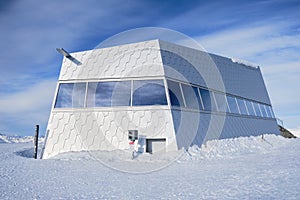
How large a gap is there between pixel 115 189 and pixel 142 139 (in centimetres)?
746

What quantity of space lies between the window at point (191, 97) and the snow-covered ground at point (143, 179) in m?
3.43

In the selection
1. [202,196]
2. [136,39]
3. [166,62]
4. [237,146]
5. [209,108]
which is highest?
[136,39]

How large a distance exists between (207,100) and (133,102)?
5119 millimetres

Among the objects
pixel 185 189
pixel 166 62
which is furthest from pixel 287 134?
pixel 185 189

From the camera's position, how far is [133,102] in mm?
15328

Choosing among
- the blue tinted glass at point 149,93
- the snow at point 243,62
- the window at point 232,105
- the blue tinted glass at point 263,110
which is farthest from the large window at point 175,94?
the blue tinted glass at point 263,110

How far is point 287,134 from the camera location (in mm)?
32688

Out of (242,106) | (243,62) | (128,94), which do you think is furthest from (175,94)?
(243,62)

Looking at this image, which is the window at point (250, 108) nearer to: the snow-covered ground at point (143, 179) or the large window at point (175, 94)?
the large window at point (175, 94)

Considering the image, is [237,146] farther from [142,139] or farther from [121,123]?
[121,123]

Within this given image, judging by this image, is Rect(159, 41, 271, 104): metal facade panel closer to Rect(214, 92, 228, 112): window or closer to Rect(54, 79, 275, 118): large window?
Rect(214, 92, 228, 112): window

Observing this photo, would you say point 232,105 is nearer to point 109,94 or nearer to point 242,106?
point 242,106

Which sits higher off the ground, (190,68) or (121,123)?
(190,68)

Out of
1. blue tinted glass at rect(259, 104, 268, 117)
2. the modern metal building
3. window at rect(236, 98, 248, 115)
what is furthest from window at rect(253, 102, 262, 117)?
the modern metal building
